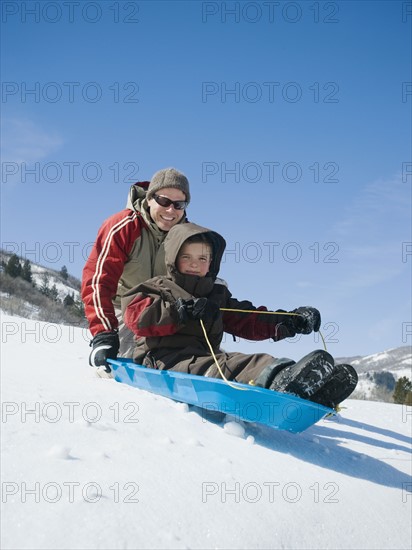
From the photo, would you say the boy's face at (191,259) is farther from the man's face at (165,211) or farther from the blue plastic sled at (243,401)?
the man's face at (165,211)

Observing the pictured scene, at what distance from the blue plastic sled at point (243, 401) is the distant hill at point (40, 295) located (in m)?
15.4

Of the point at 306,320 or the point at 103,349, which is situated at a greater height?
the point at 306,320

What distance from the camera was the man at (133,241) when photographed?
A: 382cm

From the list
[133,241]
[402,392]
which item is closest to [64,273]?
[402,392]

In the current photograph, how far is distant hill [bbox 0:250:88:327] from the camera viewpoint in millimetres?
21031

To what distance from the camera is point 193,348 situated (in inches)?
119

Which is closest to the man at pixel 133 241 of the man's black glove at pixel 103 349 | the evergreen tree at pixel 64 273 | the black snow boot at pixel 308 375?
the man's black glove at pixel 103 349

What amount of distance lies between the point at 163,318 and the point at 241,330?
0.96 meters

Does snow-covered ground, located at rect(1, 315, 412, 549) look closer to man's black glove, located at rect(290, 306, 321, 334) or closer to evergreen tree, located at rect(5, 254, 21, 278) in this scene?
man's black glove, located at rect(290, 306, 321, 334)

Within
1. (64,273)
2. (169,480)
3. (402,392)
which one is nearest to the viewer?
(169,480)

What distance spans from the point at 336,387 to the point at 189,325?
1006mm

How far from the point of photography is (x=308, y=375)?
7.77 ft

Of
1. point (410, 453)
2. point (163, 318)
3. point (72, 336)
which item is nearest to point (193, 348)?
point (163, 318)

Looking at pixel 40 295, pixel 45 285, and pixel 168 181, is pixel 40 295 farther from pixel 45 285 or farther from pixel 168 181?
pixel 168 181
